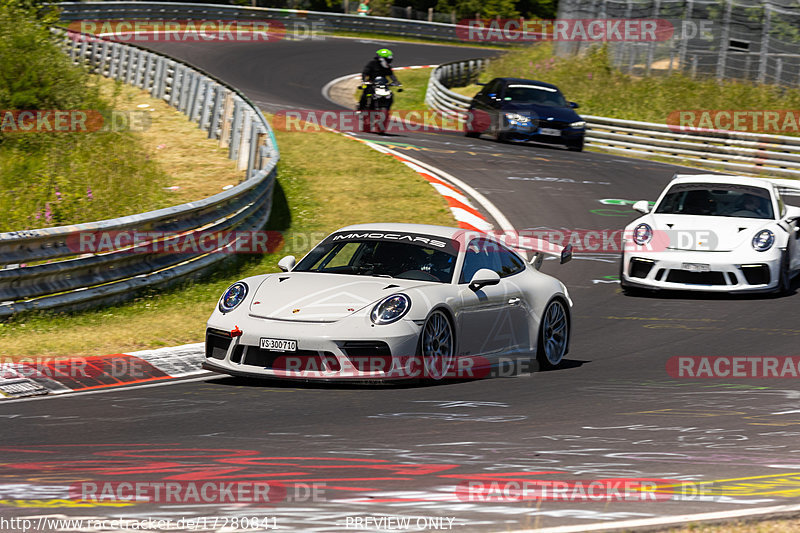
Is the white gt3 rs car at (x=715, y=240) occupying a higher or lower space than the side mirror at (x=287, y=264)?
lower

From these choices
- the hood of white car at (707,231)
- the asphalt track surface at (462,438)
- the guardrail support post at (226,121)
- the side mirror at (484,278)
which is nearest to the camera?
the asphalt track surface at (462,438)

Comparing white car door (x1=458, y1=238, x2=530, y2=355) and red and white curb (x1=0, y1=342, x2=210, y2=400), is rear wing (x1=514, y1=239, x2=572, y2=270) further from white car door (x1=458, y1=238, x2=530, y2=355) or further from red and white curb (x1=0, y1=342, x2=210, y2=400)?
red and white curb (x1=0, y1=342, x2=210, y2=400)

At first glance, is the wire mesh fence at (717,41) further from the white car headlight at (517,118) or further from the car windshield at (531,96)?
the white car headlight at (517,118)

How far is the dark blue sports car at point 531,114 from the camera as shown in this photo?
84.9ft

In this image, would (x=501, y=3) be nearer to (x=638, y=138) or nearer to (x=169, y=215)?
(x=638, y=138)

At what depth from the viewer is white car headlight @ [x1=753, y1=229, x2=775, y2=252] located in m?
13.1

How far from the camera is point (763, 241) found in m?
13.2

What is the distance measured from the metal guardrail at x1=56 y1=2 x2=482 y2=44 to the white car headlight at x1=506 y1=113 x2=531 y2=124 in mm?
25893

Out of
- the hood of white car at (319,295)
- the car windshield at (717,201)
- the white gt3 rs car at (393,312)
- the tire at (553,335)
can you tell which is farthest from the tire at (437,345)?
the car windshield at (717,201)

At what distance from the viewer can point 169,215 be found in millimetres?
12156

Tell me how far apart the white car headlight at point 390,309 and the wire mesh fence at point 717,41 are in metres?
26.9

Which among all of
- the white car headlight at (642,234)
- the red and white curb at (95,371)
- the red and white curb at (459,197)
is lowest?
the red and white curb at (459,197)

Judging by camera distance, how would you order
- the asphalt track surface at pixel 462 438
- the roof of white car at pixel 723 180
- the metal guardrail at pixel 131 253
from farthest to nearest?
the roof of white car at pixel 723 180
the metal guardrail at pixel 131 253
the asphalt track surface at pixel 462 438

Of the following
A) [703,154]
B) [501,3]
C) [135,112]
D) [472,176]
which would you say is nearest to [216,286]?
[472,176]
